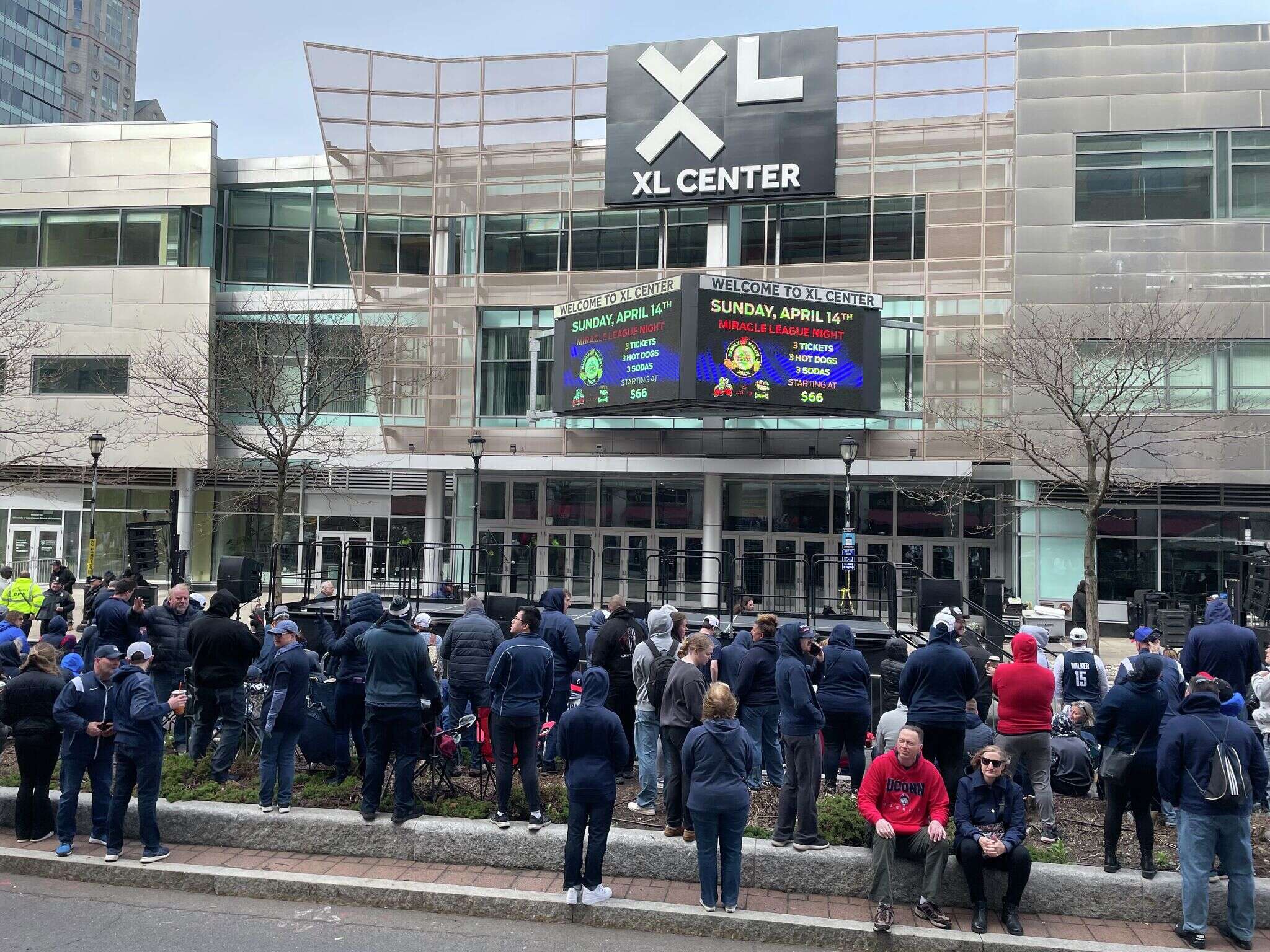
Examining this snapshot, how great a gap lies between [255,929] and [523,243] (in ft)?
81.7

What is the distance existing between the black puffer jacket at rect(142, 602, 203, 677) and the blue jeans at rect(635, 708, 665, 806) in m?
4.92

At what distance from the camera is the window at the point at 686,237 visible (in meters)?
28.6

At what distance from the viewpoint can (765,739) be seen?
9273 mm

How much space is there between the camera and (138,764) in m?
7.82

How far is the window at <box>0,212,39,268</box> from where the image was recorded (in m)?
33.7

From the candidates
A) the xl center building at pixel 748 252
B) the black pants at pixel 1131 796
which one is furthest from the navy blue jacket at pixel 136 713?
the xl center building at pixel 748 252

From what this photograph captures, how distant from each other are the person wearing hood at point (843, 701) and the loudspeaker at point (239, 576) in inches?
509

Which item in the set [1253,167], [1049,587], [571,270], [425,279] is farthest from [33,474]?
[1253,167]

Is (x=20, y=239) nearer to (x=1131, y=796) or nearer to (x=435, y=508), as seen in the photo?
(x=435, y=508)

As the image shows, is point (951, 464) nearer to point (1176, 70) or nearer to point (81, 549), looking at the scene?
point (1176, 70)

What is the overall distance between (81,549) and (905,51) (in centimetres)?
3130

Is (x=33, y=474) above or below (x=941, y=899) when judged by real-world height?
above

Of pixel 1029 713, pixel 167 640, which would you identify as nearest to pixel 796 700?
pixel 1029 713

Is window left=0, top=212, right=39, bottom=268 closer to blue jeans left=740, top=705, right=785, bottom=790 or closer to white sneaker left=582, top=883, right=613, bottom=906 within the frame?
blue jeans left=740, top=705, right=785, bottom=790
